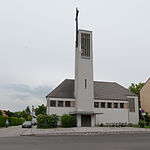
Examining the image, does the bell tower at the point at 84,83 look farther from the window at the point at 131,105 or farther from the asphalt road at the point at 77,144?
the asphalt road at the point at 77,144

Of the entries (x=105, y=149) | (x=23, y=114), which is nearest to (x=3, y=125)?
(x=105, y=149)

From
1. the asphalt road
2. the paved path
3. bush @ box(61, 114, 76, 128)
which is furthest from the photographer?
bush @ box(61, 114, 76, 128)

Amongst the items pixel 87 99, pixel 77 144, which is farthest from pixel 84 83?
pixel 77 144

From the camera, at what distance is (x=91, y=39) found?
3725cm

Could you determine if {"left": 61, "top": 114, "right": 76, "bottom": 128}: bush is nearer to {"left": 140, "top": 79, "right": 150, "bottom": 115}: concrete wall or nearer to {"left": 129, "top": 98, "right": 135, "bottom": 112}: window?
{"left": 129, "top": 98, "right": 135, "bottom": 112}: window

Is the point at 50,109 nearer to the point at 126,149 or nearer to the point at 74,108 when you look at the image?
the point at 74,108

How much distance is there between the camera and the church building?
34875 millimetres

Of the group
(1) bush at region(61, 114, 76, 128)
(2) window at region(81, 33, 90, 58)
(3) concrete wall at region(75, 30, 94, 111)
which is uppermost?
(2) window at region(81, 33, 90, 58)

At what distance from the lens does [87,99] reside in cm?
3503

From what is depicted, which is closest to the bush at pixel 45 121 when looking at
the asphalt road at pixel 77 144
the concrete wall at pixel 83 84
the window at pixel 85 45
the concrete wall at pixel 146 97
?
the concrete wall at pixel 83 84

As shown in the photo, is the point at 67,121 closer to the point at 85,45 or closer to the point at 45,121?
the point at 45,121

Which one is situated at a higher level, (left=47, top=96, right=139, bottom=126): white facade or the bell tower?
the bell tower

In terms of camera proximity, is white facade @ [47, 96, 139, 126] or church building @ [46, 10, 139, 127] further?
white facade @ [47, 96, 139, 126]

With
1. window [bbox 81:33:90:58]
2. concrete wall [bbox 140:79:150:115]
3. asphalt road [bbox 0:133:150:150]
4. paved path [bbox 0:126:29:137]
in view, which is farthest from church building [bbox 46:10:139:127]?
asphalt road [bbox 0:133:150:150]
